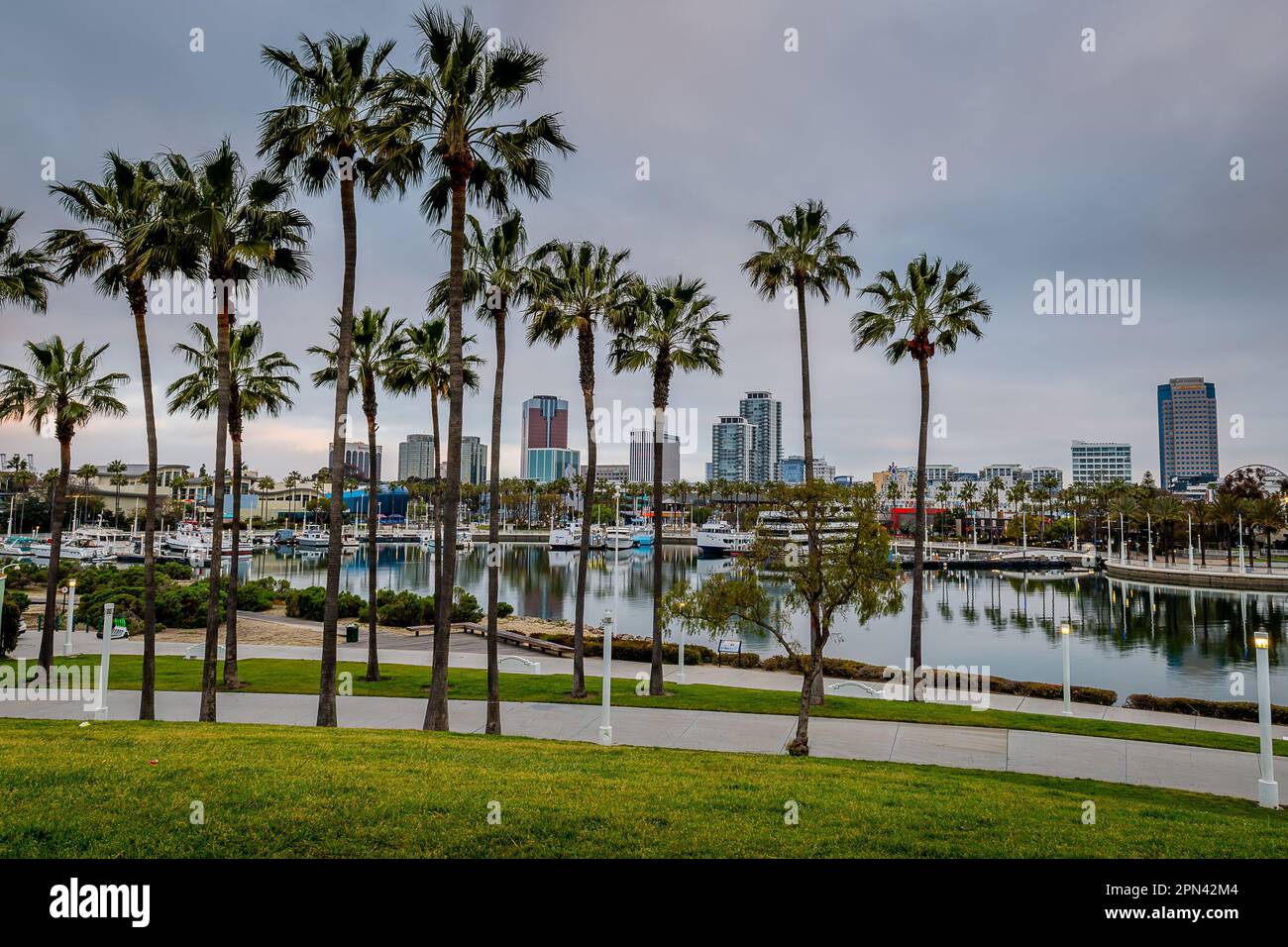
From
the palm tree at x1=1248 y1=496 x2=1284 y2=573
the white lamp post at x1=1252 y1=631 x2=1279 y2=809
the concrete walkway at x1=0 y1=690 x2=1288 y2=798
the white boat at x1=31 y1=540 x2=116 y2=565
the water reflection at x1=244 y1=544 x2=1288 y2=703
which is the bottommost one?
the water reflection at x1=244 y1=544 x2=1288 y2=703

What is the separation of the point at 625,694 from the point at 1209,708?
15.9 meters

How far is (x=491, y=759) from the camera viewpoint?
10.7 metres

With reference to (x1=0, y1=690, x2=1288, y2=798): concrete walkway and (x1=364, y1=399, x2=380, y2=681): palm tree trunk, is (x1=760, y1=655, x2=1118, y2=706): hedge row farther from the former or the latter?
(x1=364, y1=399, x2=380, y2=681): palm tree trunk

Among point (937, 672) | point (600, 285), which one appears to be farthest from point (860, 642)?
point (600, 285)

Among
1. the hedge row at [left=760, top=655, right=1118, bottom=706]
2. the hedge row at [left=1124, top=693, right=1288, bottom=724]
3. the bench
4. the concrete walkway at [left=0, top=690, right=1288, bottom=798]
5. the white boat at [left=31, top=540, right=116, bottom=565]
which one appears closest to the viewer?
the concrete walkway at [left=0, top=690, right=1288, bottom=798]

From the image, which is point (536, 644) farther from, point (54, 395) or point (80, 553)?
point (80, 553)

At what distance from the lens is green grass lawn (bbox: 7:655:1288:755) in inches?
660

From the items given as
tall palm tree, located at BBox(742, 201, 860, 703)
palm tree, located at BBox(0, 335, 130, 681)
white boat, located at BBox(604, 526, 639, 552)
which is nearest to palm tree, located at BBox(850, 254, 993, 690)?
tall palm tree, located at BBox(742, 201, 860, 703)

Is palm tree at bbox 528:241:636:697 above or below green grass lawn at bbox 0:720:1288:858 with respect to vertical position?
above

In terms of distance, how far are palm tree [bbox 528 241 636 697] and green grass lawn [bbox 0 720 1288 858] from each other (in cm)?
1003

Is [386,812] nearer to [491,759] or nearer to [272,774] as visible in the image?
[272,774]

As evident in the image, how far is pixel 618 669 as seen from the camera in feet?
84.3

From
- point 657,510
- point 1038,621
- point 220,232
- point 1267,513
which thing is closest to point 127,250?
point 220,232

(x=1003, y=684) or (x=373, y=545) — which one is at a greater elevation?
(x=373, y=545)
